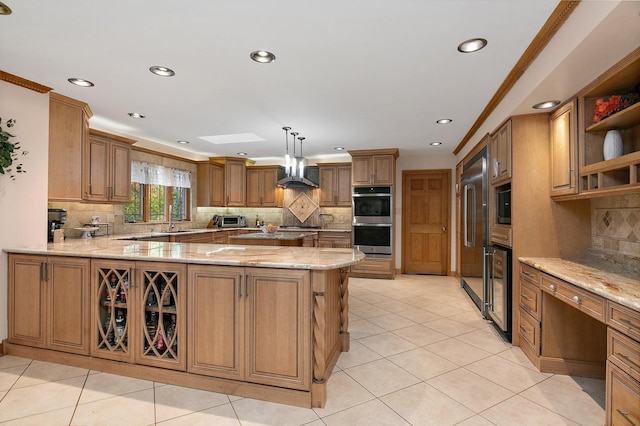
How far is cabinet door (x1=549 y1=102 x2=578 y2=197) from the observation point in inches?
99.9

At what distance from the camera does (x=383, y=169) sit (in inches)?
237

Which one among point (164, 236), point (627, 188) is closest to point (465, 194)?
point (627, 188)

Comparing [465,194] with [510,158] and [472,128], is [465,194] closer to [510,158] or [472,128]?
[472,128]

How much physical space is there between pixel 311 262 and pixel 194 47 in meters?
1.77

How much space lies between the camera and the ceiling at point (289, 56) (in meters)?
1.92

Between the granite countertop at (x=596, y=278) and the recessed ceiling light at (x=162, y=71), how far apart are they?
3380 millimetres

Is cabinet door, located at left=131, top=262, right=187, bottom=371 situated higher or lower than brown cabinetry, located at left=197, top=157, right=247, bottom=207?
lower

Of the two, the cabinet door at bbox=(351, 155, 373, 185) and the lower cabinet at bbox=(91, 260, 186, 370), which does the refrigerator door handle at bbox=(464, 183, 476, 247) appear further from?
the lower cabinet at bbox=(91, 260, 186, 370)

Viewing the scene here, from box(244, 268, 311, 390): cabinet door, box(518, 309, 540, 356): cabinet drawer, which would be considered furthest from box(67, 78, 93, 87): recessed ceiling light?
box(518, 309, 540, 356): cabinet drawer

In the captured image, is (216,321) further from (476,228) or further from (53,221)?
(476,228)

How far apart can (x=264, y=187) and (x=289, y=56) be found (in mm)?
4813

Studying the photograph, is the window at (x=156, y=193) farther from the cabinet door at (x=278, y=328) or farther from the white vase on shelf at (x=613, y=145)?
the white vase on shelf at (x=613, y=145)

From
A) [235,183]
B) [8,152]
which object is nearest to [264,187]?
[235,183]

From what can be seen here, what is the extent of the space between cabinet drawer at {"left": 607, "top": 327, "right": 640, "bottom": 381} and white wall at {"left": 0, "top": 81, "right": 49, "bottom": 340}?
14.5 ft
